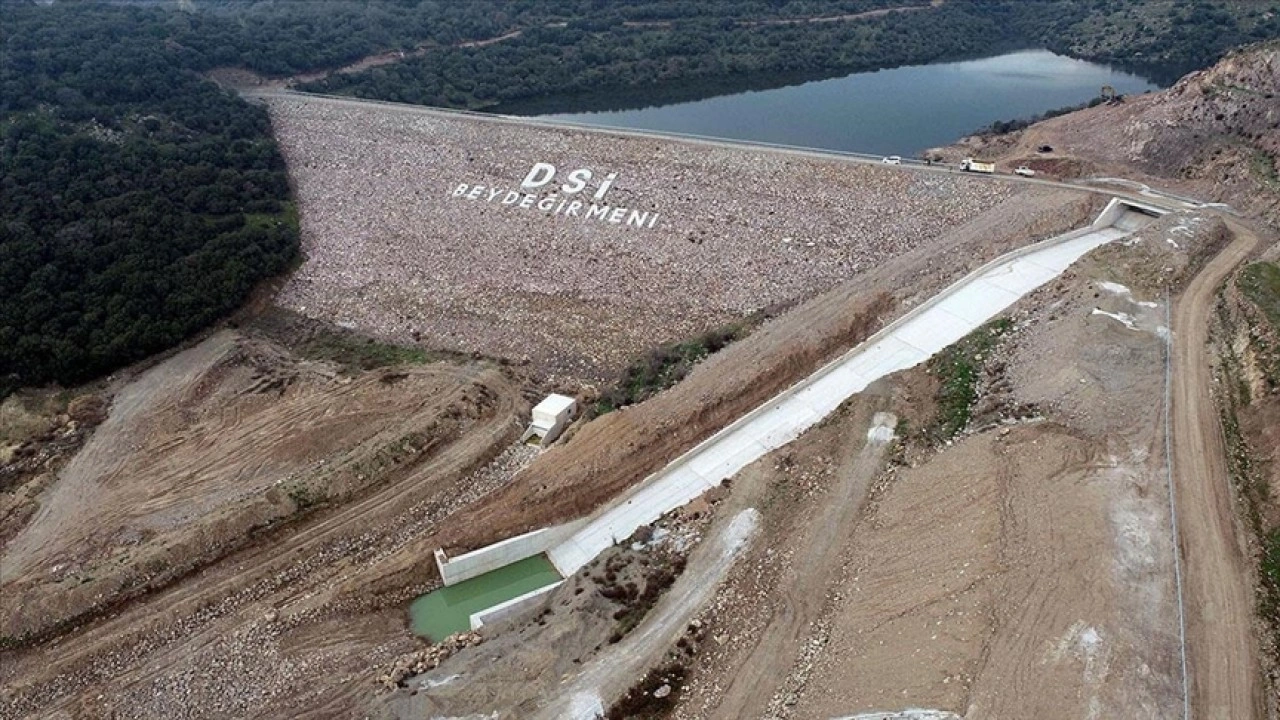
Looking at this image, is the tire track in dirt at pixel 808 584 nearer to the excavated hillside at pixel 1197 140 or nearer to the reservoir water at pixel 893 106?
the excavated hillside at pixel 1197 140

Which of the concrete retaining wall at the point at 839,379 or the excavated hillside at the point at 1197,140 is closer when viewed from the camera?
the concrete retaining wall at the point at 839,379

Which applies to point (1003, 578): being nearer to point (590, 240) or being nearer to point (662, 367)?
point (662, 367)

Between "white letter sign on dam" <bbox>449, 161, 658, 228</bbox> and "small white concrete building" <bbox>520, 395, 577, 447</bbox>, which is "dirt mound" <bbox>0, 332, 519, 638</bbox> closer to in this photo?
"small white concrete building" <bbox>520, 395, 577, 447</bbox>

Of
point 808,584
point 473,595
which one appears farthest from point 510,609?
point 808,584

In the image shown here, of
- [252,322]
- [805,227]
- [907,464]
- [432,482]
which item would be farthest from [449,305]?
[907,464]

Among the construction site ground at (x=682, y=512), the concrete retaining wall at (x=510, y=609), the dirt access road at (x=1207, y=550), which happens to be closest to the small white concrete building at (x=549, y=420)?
the construction site ground at (x=682, y=512)

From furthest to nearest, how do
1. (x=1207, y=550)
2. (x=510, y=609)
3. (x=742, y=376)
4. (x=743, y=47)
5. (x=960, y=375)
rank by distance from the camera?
(x=743, y=47), (x=742, y=376), (x=960, y=375), (x=510, y=609), (x=1207, y=550)
